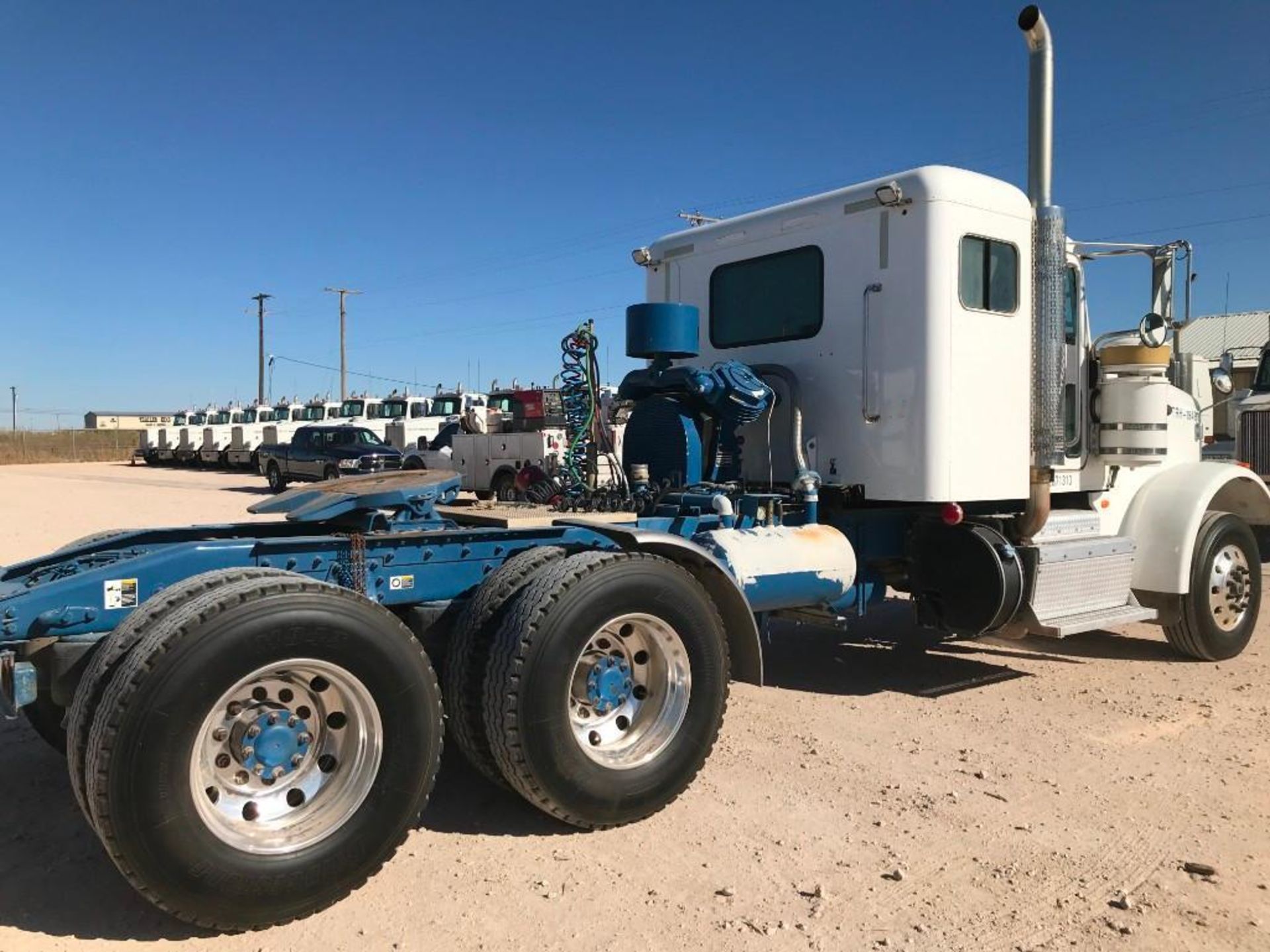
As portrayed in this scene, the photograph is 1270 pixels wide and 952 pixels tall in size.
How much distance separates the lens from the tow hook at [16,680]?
3.23m

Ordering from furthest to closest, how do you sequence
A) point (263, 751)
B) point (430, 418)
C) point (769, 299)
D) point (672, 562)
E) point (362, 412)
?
point (362, 412)
point (430, 418)
point (769, 299)
point (672, 562)
point (263, 751)

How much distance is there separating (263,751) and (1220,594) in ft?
21.8

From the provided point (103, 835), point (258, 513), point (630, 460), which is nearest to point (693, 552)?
point (630, 460)

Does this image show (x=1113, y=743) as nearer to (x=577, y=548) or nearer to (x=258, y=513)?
(x=577, y=548)

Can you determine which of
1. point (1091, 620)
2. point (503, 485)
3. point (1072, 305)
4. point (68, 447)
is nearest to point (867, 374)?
point (1072, 305)

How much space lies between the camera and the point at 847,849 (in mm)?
3965

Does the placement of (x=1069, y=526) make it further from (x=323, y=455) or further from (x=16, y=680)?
(x=323, y=455)

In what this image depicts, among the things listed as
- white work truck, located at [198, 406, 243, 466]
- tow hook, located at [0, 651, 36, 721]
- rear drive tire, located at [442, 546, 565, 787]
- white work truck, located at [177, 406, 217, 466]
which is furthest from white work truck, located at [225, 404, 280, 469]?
tow hook, located at [0, 651, 36, 721]

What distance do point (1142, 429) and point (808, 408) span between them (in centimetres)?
A: 229

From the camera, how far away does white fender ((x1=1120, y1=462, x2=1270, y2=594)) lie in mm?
6766

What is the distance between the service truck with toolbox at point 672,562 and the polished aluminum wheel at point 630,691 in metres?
0.02

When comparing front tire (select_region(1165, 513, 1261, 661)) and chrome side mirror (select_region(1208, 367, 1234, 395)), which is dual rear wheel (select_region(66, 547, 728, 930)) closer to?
front tire (select_region(1165, 513, 1261, 661))

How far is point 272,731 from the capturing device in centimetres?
340

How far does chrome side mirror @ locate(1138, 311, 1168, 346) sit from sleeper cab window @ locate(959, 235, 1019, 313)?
3.56ft
